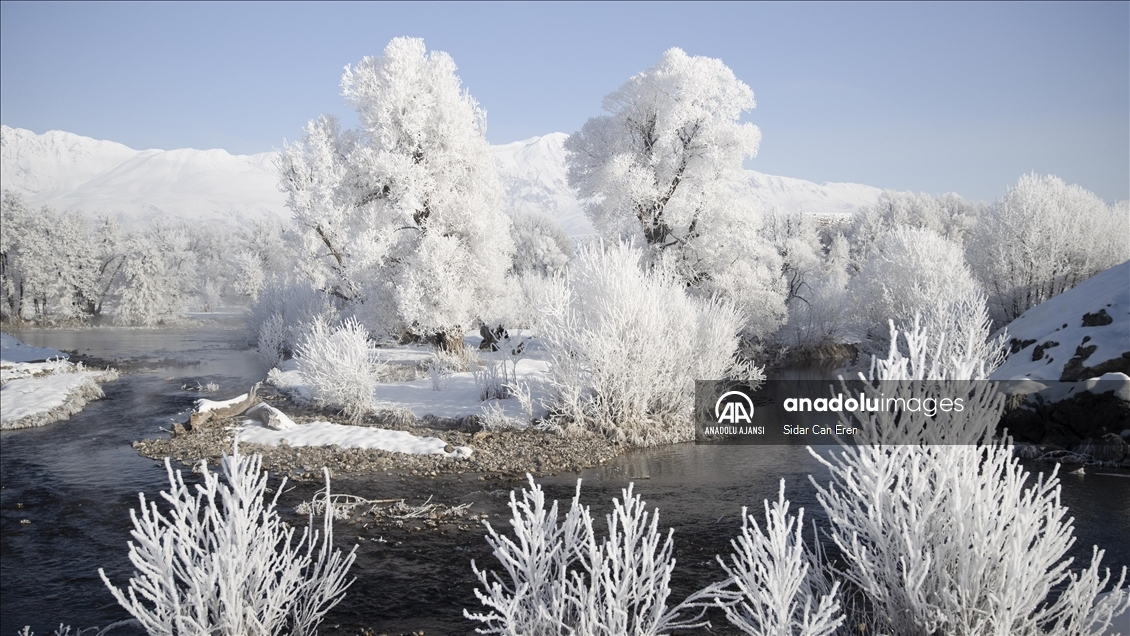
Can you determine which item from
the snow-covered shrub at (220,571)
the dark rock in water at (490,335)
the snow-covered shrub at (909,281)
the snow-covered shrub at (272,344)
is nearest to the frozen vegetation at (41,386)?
the snow-covered shrub at (272,344)

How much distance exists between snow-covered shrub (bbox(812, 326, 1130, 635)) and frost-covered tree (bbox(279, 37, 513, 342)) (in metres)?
16.1

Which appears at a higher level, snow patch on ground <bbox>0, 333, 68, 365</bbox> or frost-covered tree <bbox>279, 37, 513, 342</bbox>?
frost-covered tree <bbox>279, 37, 513, 342</bbox>

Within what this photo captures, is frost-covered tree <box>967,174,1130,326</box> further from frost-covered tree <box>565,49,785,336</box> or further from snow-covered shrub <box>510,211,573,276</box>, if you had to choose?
snow-covered shrub <box>510,211,573,276</box>

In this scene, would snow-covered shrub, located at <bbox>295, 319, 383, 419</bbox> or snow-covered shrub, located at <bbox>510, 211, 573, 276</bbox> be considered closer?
snow-covered shrub, located at <bbox>295, 319, 383, 419</bbox>

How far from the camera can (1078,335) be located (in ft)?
47.6

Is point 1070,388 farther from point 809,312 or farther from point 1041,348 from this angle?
point 809,312

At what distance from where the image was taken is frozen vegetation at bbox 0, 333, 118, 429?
1614 centimetres

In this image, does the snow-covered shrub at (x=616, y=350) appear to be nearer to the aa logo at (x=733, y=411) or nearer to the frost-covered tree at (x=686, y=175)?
the aa logo at (x=733, y=411)

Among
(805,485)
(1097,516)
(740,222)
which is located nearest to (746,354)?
(740,222)

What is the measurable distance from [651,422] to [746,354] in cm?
1052

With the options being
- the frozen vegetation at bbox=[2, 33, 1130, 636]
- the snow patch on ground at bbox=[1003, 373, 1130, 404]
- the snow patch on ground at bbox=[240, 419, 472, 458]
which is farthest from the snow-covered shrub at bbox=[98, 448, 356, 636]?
the snow patch on ground at bbox=[1003, 373, 1130, 404]

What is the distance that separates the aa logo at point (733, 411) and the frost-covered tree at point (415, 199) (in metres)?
7.80

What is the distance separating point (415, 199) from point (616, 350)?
858 centimetres

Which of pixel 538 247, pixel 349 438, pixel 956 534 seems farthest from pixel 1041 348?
pixel 538 247
